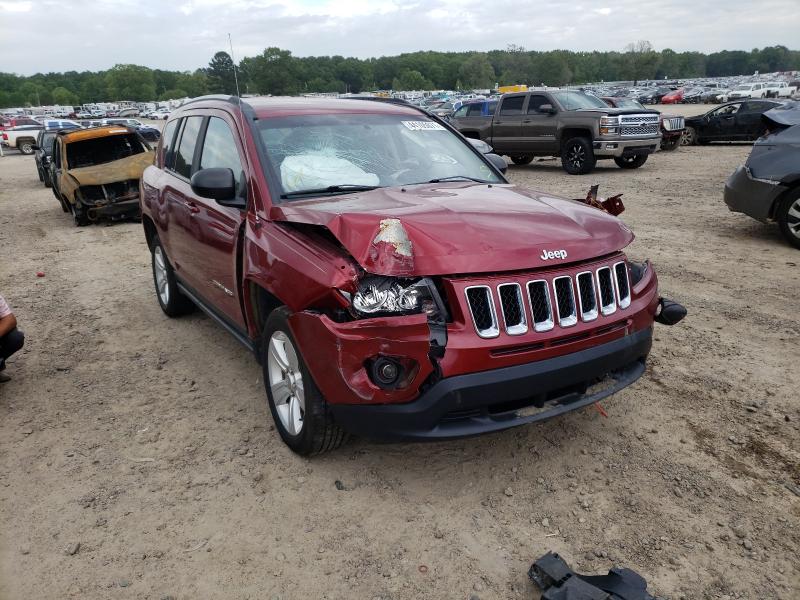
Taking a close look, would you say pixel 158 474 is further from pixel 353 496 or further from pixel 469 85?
pixel 469 85

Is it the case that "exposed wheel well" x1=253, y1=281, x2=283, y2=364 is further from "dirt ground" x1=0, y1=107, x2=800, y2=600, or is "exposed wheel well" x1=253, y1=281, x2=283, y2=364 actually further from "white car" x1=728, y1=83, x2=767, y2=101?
"white car" x1=728, y1=83, x2=767, y2=101

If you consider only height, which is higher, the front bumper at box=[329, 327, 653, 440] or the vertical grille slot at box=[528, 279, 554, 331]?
the vertical grille slot at box=[528, 279, 554, 331]

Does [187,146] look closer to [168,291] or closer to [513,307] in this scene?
[168,291]

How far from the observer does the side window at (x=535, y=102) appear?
15.7 metres

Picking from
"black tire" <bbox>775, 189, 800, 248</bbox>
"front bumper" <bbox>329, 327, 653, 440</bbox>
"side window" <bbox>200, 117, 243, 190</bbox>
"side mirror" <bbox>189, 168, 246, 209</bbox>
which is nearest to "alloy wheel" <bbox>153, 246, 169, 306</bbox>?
"side window" <bbox>200, 117, 243, 190</bbox>

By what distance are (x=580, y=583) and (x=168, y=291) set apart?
182 inches

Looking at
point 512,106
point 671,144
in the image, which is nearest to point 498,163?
point 512,106

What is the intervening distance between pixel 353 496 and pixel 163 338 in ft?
9.94

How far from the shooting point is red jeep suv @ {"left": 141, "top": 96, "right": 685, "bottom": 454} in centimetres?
271

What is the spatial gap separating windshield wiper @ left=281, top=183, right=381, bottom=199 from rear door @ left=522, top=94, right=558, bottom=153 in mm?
12654

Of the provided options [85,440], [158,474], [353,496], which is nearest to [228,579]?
[353,496]

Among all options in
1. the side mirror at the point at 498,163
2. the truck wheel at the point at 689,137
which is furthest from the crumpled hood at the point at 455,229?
the truck wheel at the point at 689,137

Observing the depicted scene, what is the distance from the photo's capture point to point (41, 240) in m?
10.7

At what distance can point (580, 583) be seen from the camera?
232cm
